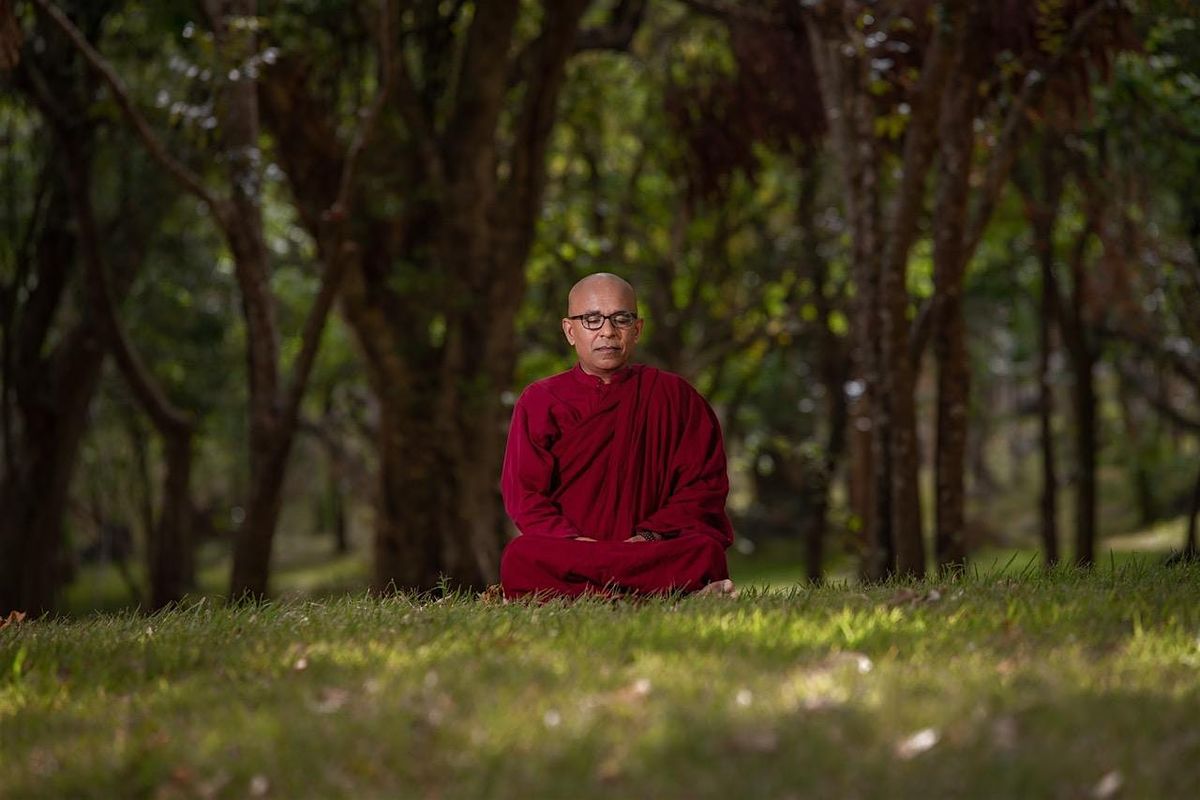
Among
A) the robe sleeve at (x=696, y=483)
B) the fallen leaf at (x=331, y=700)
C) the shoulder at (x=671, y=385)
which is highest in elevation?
the shoulder at (x=671, y=385)

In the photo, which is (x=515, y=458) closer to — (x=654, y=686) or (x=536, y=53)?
(x=654, y=686)

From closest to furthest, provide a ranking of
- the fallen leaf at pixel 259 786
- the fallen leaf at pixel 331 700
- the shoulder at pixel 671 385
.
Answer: the fallen leaf at pixel 259 786, the fallen leaf at pixel 331 700, the shoulder at pixel 671 385

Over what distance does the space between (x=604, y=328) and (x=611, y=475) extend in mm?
664

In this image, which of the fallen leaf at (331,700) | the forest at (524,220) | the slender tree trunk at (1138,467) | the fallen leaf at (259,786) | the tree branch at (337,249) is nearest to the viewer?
the fallen leaf at (259,786)

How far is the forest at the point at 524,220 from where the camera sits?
11.2m

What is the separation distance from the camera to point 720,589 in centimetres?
684

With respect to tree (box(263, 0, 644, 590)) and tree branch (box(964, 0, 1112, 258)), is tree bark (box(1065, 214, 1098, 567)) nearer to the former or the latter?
tree branch (box(964, 0, 1112, 258))

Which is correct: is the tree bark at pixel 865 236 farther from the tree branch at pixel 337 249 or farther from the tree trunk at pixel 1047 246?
the tree trunk at pixel 1047 246

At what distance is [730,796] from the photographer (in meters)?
3.94

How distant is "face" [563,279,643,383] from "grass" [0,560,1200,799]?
4.28 feet

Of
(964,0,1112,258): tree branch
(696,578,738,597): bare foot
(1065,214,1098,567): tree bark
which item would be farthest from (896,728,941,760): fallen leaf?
(1065,214,1098,567): tree bark

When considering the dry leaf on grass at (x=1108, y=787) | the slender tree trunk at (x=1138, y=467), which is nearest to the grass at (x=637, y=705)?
the dry leaf on grass at (x=1108, y=787)

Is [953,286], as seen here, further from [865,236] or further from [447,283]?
[447,283]

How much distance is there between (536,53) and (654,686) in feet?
33.7
